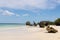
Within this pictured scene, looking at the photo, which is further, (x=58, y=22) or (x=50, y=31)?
(x=58, y=22)

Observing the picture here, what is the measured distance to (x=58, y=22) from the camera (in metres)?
53.3

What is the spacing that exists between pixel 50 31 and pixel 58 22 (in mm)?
33626

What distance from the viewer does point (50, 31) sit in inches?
810
